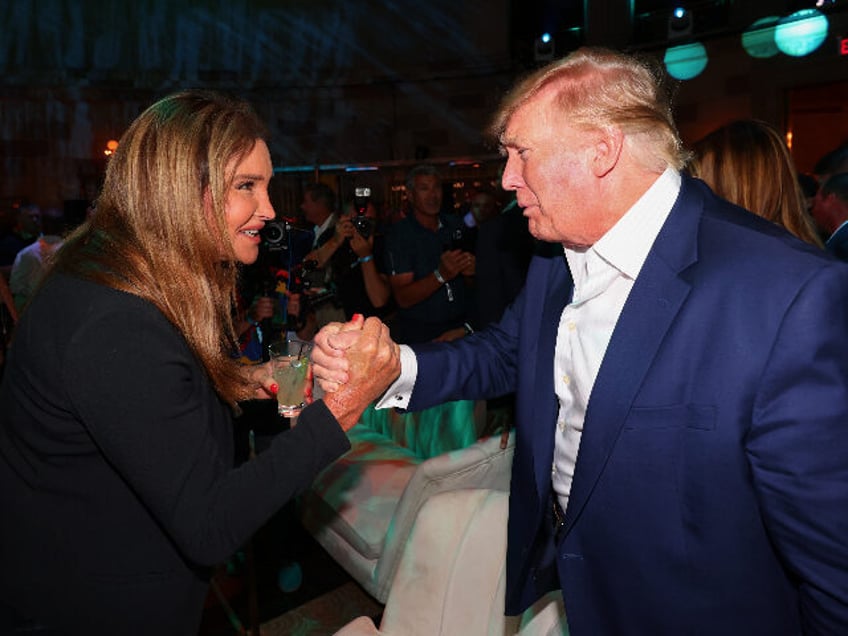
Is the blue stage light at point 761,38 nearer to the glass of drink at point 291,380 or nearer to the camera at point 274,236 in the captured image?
the camera at point 274,236

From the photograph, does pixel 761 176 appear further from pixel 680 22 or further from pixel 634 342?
pixel 680 22

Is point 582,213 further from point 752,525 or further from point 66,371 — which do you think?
point 66,371

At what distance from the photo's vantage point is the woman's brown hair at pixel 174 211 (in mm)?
1375

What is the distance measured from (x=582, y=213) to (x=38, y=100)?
13.0 m

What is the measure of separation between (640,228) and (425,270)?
3427 mm

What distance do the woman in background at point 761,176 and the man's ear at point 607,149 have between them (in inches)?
48.6

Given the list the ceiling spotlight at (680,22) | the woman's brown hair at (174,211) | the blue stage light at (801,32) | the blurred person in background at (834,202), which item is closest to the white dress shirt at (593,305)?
the woman's brown hair at (174,211)

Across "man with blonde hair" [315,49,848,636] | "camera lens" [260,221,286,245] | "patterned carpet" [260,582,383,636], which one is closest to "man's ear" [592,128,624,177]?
"man with blonde hair" [315,49,848,636]

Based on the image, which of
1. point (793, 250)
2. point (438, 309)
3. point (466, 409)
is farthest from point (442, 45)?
point (793, 250)

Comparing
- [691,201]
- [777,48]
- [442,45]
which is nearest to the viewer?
[691,201]

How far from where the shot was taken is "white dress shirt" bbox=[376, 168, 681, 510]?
1.45m

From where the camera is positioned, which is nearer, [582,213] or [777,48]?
[582,213]

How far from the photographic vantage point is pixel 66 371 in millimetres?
1169

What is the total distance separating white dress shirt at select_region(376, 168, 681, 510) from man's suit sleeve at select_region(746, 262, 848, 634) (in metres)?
0.37
